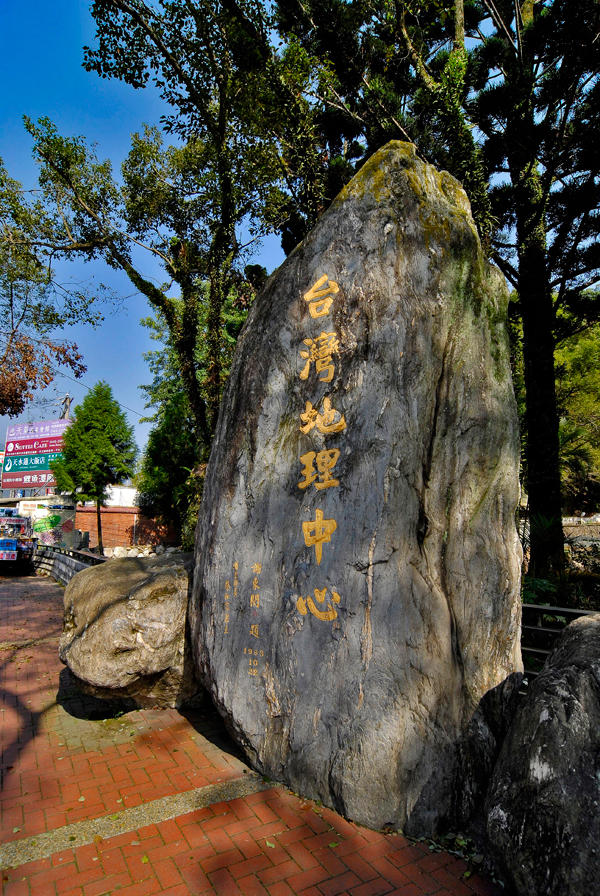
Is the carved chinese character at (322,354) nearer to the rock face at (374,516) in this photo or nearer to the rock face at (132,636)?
the rock face at (374,516)

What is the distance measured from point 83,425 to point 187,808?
1561 cm

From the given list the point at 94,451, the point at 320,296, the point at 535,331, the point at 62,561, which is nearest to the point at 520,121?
the point at 535,331

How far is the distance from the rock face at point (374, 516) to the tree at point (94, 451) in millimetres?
14276

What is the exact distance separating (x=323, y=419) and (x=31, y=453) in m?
24.6

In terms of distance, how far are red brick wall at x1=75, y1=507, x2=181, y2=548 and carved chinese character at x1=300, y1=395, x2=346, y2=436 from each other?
1891 centimetres

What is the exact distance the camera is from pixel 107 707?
5164mm

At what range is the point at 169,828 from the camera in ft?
10.8

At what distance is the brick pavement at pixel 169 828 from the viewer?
9.31 ft

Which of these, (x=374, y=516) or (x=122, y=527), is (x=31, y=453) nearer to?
(x=122, y=527)

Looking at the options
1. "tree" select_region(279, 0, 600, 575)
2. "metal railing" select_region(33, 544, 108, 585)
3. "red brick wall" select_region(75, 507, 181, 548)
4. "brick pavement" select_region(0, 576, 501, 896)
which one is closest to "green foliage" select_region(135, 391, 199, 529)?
"red brick wall" select_region(75, 507, 181, 548)

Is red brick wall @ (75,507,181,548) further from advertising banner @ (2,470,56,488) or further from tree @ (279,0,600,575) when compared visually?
tree @ (279,0,600,575)

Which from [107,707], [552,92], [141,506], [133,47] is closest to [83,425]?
[141,506]

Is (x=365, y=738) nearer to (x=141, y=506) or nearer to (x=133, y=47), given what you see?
(x=133, y=47)

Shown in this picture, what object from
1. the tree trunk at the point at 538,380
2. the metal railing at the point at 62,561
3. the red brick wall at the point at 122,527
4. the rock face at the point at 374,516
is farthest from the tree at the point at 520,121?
the red brick wall at the point at 122,527
